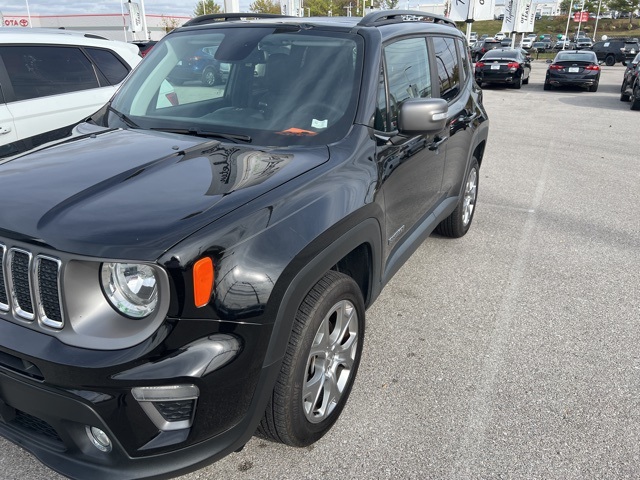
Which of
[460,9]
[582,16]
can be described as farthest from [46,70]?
[582,16]

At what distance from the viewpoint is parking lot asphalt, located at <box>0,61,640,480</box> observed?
8.18ft

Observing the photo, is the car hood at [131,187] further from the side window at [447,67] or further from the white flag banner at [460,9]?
the white flag banner at [460,9]

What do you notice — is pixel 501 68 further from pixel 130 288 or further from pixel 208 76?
pixel 130 288

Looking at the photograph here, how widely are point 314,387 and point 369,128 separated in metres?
1.33

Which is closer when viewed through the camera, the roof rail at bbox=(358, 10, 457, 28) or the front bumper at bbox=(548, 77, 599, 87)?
the roof rail at bbox=(358, 10, 457, 28)

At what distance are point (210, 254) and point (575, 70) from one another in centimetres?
2069

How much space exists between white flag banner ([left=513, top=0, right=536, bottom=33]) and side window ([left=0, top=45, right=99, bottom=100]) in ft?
112

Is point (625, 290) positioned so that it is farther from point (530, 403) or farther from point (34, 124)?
point (34, 124)

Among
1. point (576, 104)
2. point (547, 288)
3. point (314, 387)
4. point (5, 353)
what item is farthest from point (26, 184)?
point (576, 104)

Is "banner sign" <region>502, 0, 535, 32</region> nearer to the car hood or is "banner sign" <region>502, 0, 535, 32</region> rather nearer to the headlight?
the car hood

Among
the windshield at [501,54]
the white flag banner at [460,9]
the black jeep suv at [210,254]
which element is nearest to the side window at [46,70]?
the black jeep suv at [210,254]

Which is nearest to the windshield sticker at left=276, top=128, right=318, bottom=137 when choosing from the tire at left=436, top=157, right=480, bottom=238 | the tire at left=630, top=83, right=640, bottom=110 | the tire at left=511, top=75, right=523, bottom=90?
the tire at left=436, top=157, right=480, bottom=238

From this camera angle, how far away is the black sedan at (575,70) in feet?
63.1

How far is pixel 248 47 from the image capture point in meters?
3.20
